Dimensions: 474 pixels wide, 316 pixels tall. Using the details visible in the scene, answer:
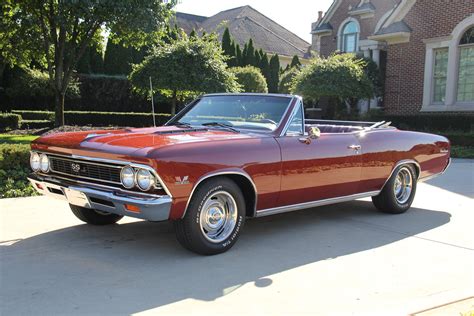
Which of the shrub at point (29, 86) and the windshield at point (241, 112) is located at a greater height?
the shrub at point (29, 86)

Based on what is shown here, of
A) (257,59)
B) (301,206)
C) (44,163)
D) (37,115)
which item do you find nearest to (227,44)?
(257,59)

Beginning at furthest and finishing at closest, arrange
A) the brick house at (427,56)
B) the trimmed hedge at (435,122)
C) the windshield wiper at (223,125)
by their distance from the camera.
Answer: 1. the brick house at (427,56)
2. the trimmed hedge at (435,122)
3. the windshield wiper at (223,125)

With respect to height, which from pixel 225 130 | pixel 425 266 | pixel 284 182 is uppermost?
pixel 225 130

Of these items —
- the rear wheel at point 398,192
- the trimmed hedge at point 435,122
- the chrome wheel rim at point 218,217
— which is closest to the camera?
the chrome wheel rim at point 218,217

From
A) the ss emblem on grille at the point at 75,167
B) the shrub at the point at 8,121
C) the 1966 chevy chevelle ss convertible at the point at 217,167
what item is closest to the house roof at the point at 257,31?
the shrub at the point at 8,121

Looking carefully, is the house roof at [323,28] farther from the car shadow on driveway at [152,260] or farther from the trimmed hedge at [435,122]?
the car shadow on driveway at [152,260]

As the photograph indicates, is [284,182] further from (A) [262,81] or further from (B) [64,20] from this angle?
(A) [262,81]

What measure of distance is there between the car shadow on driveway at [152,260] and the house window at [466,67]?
13.0 m

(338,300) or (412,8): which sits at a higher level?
(412,8)

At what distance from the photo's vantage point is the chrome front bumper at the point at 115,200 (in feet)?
13.5

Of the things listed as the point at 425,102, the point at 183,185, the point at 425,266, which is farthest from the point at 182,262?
the point at 425,102

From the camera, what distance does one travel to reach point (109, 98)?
86.9ft

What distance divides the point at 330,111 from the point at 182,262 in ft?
65.8

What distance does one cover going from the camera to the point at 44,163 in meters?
5.08
